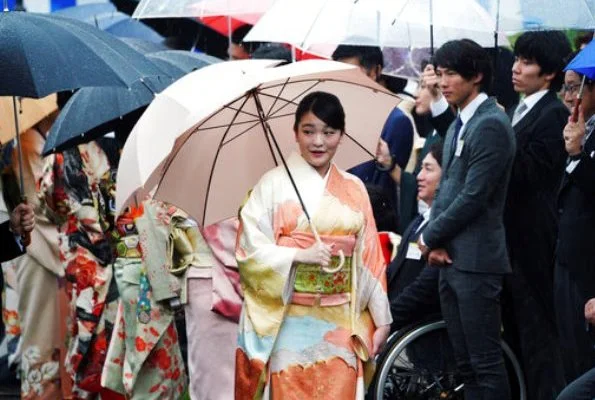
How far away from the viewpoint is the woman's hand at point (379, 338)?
7.07 meters

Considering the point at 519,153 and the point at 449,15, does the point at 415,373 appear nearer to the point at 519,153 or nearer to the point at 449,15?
the point at 519,153

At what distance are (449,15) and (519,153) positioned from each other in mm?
858

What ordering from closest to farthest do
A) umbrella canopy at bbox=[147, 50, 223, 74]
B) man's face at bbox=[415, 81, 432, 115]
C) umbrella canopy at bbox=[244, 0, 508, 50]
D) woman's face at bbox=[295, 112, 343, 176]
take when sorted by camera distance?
woman's face at bbox=[295, 112, 343, 176] < umbrella canopy at bbox=[244, 0, 508, 50] < umbrella canopy at bbox=[147, 50, 223, 74] < man's face at bbox=[415, 81, 432, 115]

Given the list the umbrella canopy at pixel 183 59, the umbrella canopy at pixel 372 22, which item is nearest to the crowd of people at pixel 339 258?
the umbrella canopy at pixel 372 22

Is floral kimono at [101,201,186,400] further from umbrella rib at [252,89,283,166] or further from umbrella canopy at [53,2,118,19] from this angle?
umbrella canopy at [53,2,118,19]

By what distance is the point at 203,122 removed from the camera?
7168mm

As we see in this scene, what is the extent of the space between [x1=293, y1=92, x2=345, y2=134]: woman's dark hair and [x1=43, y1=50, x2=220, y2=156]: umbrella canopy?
1.54 meters

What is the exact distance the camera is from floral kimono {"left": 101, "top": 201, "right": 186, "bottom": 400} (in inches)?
330

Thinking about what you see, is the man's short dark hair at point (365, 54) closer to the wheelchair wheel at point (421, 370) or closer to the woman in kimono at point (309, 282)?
the wheelchair wheel at point (421, 370)

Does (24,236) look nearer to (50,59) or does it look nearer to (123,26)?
(50,59)

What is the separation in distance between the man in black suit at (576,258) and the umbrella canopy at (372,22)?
1.08 meters

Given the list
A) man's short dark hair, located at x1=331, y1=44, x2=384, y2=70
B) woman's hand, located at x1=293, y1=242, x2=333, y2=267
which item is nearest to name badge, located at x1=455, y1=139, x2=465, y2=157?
woman's hand, located at x1=293, y1=242, x2=333, y2=267

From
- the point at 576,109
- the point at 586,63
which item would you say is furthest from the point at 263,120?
the point at 586,63

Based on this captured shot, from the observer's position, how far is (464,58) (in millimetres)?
7875
